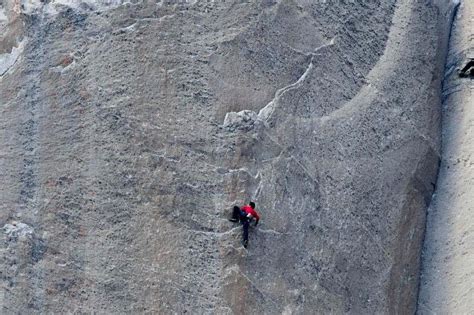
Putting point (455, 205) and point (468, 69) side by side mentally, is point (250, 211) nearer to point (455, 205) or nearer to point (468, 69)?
point (455, 205)

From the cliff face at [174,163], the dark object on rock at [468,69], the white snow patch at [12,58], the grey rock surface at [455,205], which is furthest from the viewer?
the dark object on rock at [468,69]

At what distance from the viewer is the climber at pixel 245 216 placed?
27.3ft

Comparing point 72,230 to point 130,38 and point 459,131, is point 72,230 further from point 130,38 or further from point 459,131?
point 459,131

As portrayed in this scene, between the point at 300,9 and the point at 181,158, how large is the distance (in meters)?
2.12

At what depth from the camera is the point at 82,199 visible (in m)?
8.34

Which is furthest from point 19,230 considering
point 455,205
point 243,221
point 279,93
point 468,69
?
point 468,69

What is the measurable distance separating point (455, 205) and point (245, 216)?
282cm

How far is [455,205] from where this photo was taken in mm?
9875

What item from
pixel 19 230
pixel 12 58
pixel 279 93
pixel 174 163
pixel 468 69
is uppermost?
pixel 12 58

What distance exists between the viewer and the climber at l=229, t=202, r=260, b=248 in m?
8.33

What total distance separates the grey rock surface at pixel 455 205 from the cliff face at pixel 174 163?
799 millimetres

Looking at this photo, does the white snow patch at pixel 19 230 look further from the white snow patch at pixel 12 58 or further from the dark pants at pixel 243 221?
the dark pants at pixel 243 221

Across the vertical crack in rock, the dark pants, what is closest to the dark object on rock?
the vertical crack in rock

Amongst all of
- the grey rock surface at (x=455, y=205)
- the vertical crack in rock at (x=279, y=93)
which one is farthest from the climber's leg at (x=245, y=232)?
the grey rock surface at (x=455, y=205)
